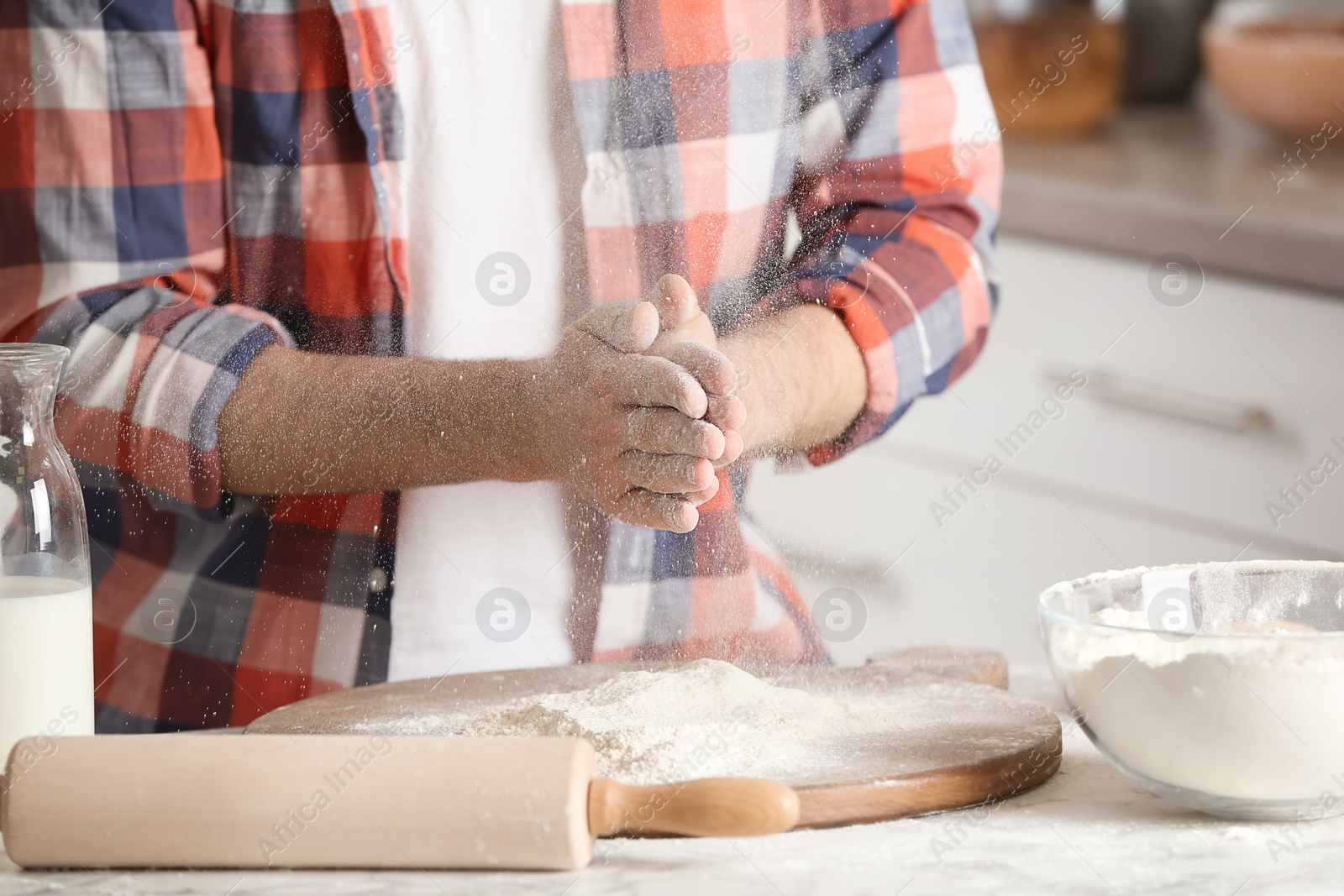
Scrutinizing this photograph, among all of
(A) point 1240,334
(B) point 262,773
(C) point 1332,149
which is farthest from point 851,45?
(C) point 1332,149

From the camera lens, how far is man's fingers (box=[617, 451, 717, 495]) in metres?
0.49

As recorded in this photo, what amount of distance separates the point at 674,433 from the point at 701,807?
5.4 inches

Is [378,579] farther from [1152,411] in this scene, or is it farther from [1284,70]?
[1284,70]

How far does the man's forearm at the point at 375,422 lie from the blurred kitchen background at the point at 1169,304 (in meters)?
0.35

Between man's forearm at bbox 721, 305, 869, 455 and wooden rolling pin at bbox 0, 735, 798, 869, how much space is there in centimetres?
16

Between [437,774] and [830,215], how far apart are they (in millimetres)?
281

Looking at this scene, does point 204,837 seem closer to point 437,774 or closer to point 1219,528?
point 437,774

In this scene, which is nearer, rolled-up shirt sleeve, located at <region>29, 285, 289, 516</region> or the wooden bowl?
rolled-up shirt sleeve, located at <region>29, 285, 289, 516</region>

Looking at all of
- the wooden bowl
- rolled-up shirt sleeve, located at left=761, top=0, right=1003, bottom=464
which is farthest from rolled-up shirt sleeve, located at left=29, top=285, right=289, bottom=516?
the wooden bowl

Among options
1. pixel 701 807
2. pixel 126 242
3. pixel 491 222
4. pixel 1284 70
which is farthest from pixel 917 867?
pixel 1284 70

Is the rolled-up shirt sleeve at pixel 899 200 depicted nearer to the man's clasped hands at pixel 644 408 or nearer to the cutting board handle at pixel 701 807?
Answer: the man's clasped hands at pixel 644 408

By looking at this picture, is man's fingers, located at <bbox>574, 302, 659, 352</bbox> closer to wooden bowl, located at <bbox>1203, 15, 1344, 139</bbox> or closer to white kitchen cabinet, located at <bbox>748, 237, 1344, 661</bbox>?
white kitchen cabinet, located at <bbox>748, 237, 1344, 661</bbox>

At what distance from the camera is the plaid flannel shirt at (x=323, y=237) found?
0.54m

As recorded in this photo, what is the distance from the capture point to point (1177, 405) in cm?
109
